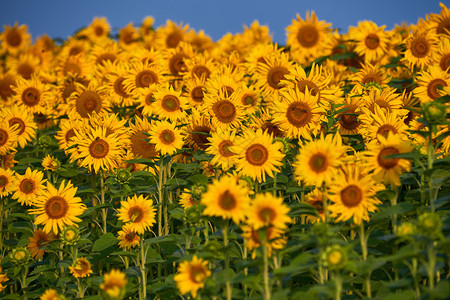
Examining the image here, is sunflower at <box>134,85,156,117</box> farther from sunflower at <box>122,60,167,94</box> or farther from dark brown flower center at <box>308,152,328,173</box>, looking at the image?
dark brown flower center at <box>308,152,328,173</box>

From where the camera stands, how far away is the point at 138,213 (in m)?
6.22

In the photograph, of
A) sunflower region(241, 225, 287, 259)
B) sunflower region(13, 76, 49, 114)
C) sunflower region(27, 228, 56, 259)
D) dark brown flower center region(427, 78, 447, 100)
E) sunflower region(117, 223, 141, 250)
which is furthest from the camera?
sunflower region(13, 76, 49, 114)

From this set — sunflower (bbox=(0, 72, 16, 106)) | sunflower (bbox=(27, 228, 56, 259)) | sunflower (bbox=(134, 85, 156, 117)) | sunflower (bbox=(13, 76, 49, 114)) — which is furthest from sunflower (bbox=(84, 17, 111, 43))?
sunflower (bbox=(27, 228, 56, 259))

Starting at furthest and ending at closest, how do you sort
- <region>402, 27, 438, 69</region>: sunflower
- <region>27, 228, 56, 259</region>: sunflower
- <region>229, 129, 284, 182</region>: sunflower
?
<region>402, 27, 438, 69</region>: sunflower → <region>27, 228, 56, 259</region>: sunflower → <region>229, 129, 284, 182</region>: sunflower

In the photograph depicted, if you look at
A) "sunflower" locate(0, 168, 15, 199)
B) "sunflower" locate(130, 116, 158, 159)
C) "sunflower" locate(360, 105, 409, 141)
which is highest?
"sunflower" locate(130, 116, 158, 159)

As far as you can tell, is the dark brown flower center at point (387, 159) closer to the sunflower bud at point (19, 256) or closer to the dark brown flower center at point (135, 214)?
the dark brown flower center at point (135, 214)

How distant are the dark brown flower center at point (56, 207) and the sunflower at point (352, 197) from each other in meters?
3.44

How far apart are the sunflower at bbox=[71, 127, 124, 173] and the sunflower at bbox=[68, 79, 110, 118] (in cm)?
217

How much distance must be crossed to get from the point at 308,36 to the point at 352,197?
697 cm

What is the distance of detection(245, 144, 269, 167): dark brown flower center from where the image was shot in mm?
5789

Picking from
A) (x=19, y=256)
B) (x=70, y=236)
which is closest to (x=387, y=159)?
(x=70, y=236)

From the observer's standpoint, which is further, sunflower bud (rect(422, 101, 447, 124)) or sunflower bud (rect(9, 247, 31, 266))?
sunflower bud (rect(9, 247, 31, 266))

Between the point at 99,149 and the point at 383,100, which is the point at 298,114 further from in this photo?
the point at 99,149

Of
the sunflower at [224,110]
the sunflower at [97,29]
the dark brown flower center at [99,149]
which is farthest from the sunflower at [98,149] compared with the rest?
the sunflower at [97,29]
